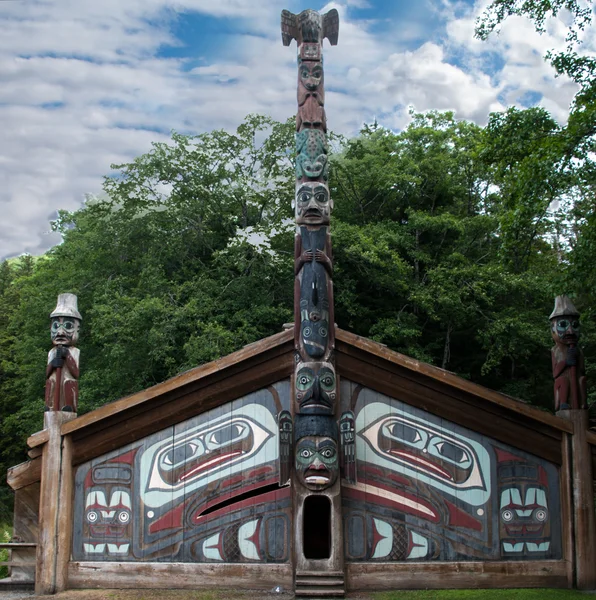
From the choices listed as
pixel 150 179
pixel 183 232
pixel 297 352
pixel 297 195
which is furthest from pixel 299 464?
pixel 150 179

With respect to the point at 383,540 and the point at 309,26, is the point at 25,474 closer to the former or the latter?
the point at 383,540

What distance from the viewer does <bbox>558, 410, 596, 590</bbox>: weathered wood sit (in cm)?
851

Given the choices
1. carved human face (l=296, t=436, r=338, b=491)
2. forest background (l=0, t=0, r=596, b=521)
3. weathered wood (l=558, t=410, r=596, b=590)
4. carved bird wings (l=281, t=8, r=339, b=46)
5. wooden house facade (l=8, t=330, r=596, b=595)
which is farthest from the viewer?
forest background (l=0, t=0, r=596, b=521)

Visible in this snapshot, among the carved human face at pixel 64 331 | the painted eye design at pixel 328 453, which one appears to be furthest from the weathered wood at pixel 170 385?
the painted eye design at pixel 328 453

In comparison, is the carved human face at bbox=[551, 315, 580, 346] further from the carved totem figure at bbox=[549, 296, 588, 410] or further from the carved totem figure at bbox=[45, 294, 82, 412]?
the carved totem figure at bbox=[45, 294, 82, 412]

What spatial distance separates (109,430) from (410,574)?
13.7ft

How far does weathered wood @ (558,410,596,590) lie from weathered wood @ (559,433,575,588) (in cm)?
5

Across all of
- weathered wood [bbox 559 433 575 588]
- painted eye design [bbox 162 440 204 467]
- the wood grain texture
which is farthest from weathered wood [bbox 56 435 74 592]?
weathered wood [bbox 559 433 575 588]

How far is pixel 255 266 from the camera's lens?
65.4ft

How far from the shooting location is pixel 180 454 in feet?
29.4

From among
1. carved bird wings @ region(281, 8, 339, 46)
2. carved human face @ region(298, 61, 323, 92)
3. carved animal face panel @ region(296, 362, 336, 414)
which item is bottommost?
carved animal face panel @ region(296, 362, 336, 414)

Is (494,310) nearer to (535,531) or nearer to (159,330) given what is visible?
(159,330)

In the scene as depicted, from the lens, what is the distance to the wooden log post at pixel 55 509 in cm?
848

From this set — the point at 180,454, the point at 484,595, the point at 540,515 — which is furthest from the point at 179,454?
the point at 540,515
